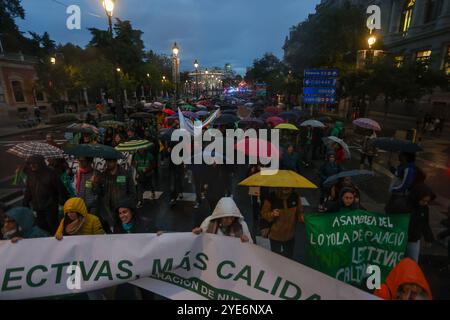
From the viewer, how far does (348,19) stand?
23156 millimetres

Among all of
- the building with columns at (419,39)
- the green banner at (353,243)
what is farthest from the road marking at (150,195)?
the building with columns at (419,39)

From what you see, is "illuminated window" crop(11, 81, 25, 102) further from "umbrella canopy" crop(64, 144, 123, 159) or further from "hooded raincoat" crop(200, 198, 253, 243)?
"hooded raincoat" crop(200, 198, 253, 243)

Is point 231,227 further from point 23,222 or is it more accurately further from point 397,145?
point 397,145

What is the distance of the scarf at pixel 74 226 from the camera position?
3.35 m

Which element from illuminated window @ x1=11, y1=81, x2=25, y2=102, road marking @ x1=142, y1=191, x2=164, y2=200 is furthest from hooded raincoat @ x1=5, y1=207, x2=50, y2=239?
illuminated window @ x1=11, y1=81, x2=25, y2=102

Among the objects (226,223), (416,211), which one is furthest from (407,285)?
(416,211)

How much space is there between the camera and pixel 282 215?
3998 mm

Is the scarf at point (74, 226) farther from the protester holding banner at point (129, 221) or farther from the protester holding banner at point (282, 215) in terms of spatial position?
the protester holding banner at point (282, 215)

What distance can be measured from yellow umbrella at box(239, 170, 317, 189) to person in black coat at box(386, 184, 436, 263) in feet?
4.96

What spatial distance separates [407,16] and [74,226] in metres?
40.3

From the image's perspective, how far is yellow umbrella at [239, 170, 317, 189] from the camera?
3791 mm
